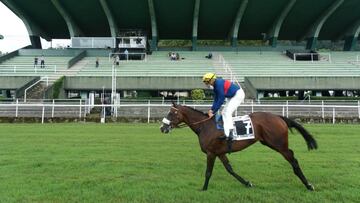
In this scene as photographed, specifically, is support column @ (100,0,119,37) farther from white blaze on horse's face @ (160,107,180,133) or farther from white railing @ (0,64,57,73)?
white blaze on horse's face @ (160,107,180,133)

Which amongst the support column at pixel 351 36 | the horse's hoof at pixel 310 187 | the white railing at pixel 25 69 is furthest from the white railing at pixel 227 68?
the horse's hoof at pixel 310 187

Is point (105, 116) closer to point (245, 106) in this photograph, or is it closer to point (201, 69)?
point (245, 106)

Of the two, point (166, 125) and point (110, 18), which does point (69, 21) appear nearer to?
point (110, 18)

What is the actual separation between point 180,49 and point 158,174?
160 ft

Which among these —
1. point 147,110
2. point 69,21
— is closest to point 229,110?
point 147,110

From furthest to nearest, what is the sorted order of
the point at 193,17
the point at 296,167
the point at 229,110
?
the point at 193,17
the point at 229,110
the point at 296,167

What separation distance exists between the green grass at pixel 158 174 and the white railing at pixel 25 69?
30.3 meters

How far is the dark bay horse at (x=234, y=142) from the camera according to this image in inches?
321

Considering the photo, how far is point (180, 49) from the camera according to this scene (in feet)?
189

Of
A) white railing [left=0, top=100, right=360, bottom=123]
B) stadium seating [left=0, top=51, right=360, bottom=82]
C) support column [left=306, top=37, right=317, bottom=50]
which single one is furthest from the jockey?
support column [left=306, top=37, right=317, bottom=50]

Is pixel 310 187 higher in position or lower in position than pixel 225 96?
lower

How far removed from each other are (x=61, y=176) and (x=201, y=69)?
3657cm

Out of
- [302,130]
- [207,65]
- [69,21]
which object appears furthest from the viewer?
[69,21]

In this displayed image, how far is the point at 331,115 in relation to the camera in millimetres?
29031
